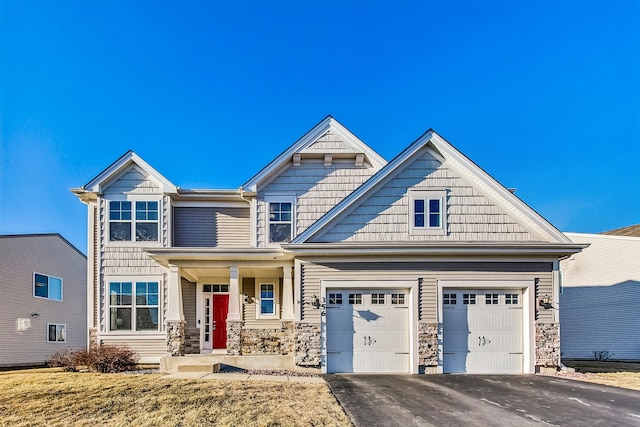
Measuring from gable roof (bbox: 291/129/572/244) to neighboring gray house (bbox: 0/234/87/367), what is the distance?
14.5 m

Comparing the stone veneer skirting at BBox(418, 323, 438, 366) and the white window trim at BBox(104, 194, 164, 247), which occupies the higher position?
the white window trim at BBox(104, 194, 164, 247)

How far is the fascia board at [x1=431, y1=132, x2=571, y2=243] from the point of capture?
11.7 metres

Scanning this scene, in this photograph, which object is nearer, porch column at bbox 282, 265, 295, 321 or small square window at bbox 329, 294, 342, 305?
small square window at bbox 329, 294, 342, 305

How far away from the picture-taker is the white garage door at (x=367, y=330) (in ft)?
37.6

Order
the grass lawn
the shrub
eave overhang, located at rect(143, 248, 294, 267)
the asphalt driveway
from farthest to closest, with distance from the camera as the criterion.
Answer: eave overhang, located at rect(143, 248, 294, 267), the shrub, the grass lawn, the asphalt driveway

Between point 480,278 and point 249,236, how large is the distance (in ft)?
25.3

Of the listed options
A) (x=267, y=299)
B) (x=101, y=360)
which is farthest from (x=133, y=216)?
(x=267, y=299)

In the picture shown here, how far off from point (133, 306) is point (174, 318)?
2721mm

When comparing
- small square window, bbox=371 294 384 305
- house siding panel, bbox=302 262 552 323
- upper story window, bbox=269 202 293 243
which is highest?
upper story window, bbox=269 202 293 243

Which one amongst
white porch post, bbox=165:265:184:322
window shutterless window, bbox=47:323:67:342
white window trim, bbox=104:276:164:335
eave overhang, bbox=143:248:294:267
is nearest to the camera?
eave overhang, bbox=143:248:294:267

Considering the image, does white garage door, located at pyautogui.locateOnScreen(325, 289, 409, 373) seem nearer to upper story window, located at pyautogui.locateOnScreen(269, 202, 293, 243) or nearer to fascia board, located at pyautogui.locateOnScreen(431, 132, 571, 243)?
upper story window, located at pyautogui.locateOnScreen(269, 202, 293, 243)

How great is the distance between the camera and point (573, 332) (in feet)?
57.3

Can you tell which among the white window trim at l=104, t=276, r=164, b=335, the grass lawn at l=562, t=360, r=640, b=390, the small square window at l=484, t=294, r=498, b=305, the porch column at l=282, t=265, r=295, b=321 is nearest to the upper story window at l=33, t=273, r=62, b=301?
the white window trim at l=104, t=276, r=164, b=335

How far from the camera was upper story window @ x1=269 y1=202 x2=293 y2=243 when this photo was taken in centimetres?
1455
